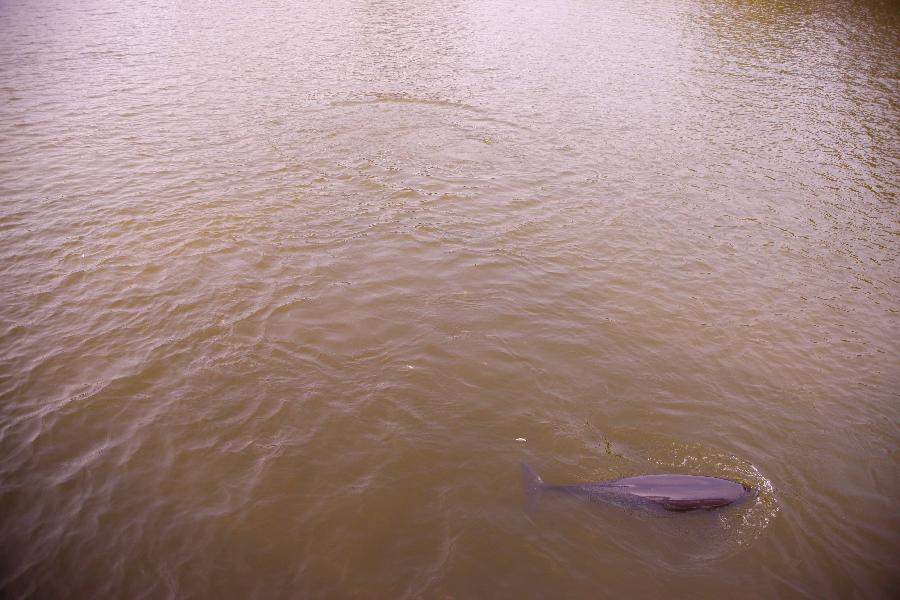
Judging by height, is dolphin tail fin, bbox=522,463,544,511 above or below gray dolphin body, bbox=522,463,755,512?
below

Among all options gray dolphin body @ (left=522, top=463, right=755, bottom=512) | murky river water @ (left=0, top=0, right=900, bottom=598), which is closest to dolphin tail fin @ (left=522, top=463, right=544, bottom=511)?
gray dolphin body @ (left=522, top=463, right=755, bottom=512)

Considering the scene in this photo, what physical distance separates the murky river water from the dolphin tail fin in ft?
0.58

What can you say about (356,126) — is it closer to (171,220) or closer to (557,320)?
(171,220)

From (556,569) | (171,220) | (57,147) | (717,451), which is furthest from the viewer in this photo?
(57,147)

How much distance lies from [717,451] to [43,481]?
11.4 meters

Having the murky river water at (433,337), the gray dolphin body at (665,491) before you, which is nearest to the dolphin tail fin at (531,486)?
the gray dolphin body at (665,491)

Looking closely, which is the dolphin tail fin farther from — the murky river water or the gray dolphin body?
the murky river water

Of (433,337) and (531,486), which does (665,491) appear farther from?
(433,337)

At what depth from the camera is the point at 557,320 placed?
11.4m

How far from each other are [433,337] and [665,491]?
540cm

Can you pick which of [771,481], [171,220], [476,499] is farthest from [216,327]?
[771,481]

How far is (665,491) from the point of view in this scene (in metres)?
7.46

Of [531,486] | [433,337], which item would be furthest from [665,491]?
[433,337]

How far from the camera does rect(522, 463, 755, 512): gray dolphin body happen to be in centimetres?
741
